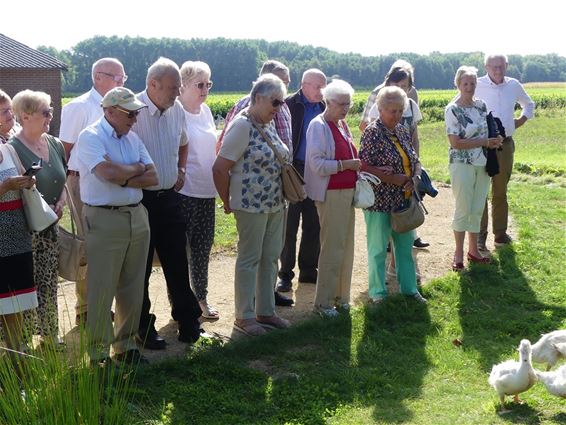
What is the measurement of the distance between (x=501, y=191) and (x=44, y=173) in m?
5.77

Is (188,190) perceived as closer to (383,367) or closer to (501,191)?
(383,367)

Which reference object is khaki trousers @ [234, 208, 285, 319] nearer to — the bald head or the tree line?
the bald head

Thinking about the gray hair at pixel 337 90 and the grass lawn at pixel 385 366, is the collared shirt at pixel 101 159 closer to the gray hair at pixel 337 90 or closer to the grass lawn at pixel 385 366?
the grass lawn at pixel 385 366

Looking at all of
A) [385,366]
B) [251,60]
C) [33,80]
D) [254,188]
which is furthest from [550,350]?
[251,60]

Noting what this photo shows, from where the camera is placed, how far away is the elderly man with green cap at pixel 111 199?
5234 millimetres

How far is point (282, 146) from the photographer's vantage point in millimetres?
6281

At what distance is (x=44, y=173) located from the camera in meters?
5.61

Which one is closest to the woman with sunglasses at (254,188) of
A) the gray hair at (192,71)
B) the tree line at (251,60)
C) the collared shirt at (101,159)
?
the gray hair at (192,71)

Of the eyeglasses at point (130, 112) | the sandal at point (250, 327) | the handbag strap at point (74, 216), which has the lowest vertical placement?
the sandal at point (250, 327)

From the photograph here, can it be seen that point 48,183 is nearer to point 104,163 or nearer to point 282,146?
point 104,163

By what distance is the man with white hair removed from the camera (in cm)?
755

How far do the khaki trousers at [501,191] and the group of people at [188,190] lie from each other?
107 centimetres

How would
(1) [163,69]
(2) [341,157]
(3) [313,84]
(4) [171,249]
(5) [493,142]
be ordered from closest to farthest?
1. (1) [163,69]
2. (4) [171,249]
3. (2) [341,157]
4. (3) [313,84]
5. (5) [493,142]

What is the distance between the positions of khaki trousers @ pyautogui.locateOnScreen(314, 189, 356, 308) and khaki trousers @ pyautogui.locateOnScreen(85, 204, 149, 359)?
72.1 inches
